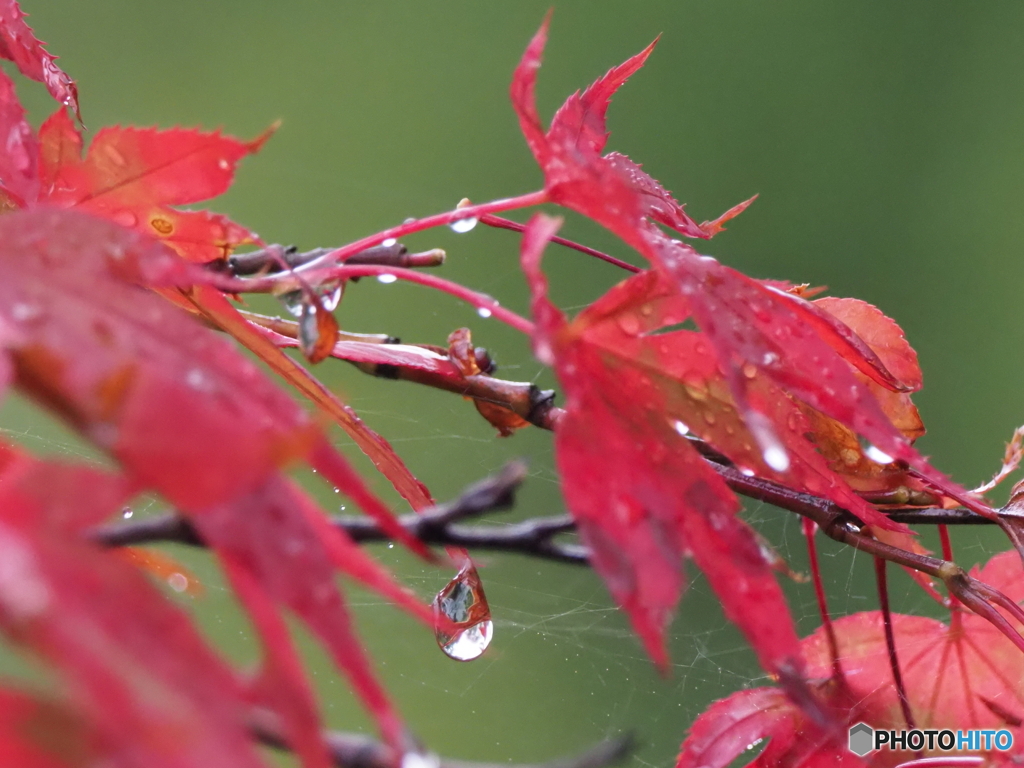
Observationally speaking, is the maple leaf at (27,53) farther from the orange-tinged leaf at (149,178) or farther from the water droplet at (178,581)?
the water droplet at (178,581)

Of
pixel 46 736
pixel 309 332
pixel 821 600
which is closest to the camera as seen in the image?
pixel 46 736

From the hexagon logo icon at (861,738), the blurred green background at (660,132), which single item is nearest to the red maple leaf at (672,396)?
the hexagon logo icon at (861,738)

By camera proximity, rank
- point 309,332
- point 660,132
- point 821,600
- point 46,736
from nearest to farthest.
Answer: point 46,736 < point 309,332 < point 821,600 < point 660,132

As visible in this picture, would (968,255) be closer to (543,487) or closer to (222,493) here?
(543,487)

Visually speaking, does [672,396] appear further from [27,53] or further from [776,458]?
[27,53]

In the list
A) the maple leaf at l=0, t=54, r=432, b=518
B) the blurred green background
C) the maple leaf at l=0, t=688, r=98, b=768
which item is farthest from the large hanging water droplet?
the blurred green background

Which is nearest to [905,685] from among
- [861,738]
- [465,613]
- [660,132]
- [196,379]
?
[861,738]
